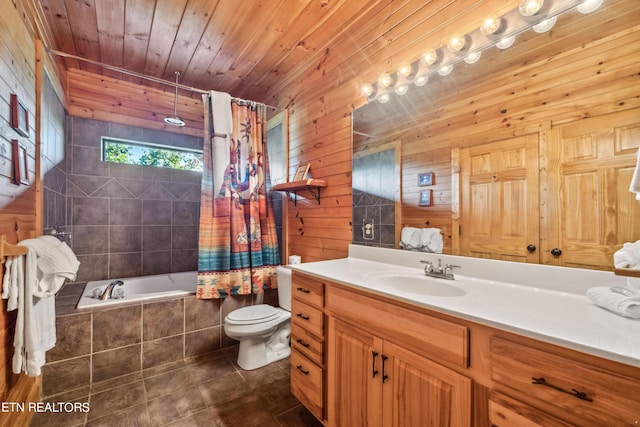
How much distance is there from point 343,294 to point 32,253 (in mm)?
1433

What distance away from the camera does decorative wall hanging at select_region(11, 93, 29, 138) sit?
1.28 m

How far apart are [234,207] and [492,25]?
2.09 metres

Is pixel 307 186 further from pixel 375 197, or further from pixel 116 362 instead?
pixel 116 362

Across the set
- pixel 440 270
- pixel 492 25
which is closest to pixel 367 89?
pixel 492 25

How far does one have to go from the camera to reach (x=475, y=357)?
2.67 feet

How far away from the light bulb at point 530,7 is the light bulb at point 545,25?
0.05m

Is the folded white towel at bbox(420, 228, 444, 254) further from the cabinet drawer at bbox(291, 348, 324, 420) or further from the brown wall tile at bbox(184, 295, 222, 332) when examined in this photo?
the brown wall tile at bbox(184, 295, 222, 332)

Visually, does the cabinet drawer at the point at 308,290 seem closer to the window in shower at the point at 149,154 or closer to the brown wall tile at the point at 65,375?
the brown wall tile at the point at 65,375

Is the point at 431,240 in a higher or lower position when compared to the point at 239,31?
lower

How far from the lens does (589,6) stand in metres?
1.01

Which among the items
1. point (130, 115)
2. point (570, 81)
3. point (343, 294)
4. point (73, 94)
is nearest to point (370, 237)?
point (343, 294)

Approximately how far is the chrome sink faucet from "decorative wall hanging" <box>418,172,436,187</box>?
1.42 feet

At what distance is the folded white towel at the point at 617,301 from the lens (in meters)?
0.75

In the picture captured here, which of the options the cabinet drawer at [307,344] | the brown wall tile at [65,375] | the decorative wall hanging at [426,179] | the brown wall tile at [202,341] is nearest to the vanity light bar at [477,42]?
the decorative wall hanging at [426,179]
